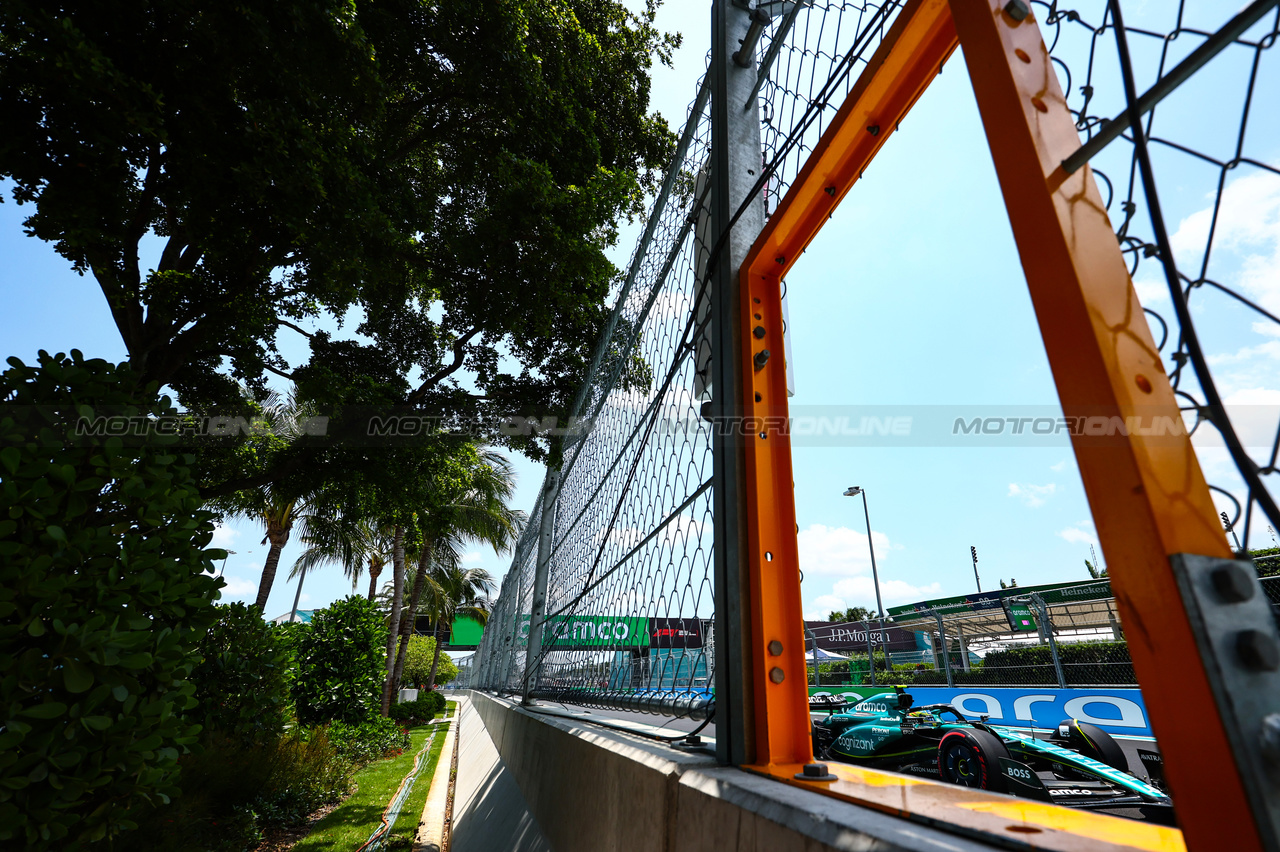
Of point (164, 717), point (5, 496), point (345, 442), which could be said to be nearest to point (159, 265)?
point (345, 442)

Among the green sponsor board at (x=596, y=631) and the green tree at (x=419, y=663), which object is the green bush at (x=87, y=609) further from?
the green tree at (x=419, y=663)

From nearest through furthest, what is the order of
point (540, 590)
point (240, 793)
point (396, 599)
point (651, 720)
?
point (651, 720) → point (240, 793) → point (540, 590) → point (396, 599)

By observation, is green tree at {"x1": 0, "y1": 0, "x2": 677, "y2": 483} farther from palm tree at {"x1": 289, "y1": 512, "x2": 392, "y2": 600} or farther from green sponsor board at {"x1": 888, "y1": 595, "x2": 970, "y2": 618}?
green sponsor board at {"x1": 888, "y1": 595, "x2": 970, "y2": 618}

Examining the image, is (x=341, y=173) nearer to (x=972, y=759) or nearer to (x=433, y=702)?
(x=972, y=759)

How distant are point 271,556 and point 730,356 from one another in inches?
832

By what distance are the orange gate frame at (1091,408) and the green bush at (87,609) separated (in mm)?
2897

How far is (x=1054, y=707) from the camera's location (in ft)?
33.0

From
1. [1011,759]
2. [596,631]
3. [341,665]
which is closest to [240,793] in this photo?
[596,631]

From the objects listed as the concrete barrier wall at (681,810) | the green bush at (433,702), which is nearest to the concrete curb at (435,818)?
the concrete barrier wall at (681,810)

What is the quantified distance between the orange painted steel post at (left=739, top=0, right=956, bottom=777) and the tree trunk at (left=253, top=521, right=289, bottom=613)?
19.5m

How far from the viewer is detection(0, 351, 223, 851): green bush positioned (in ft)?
7.73

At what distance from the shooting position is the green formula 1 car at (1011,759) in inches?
171

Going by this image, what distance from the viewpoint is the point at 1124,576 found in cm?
73

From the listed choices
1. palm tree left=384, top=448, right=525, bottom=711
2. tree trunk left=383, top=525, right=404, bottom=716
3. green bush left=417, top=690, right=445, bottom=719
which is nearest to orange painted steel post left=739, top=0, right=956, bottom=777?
palm tree left=384, top=448, right=525, bottom=711
